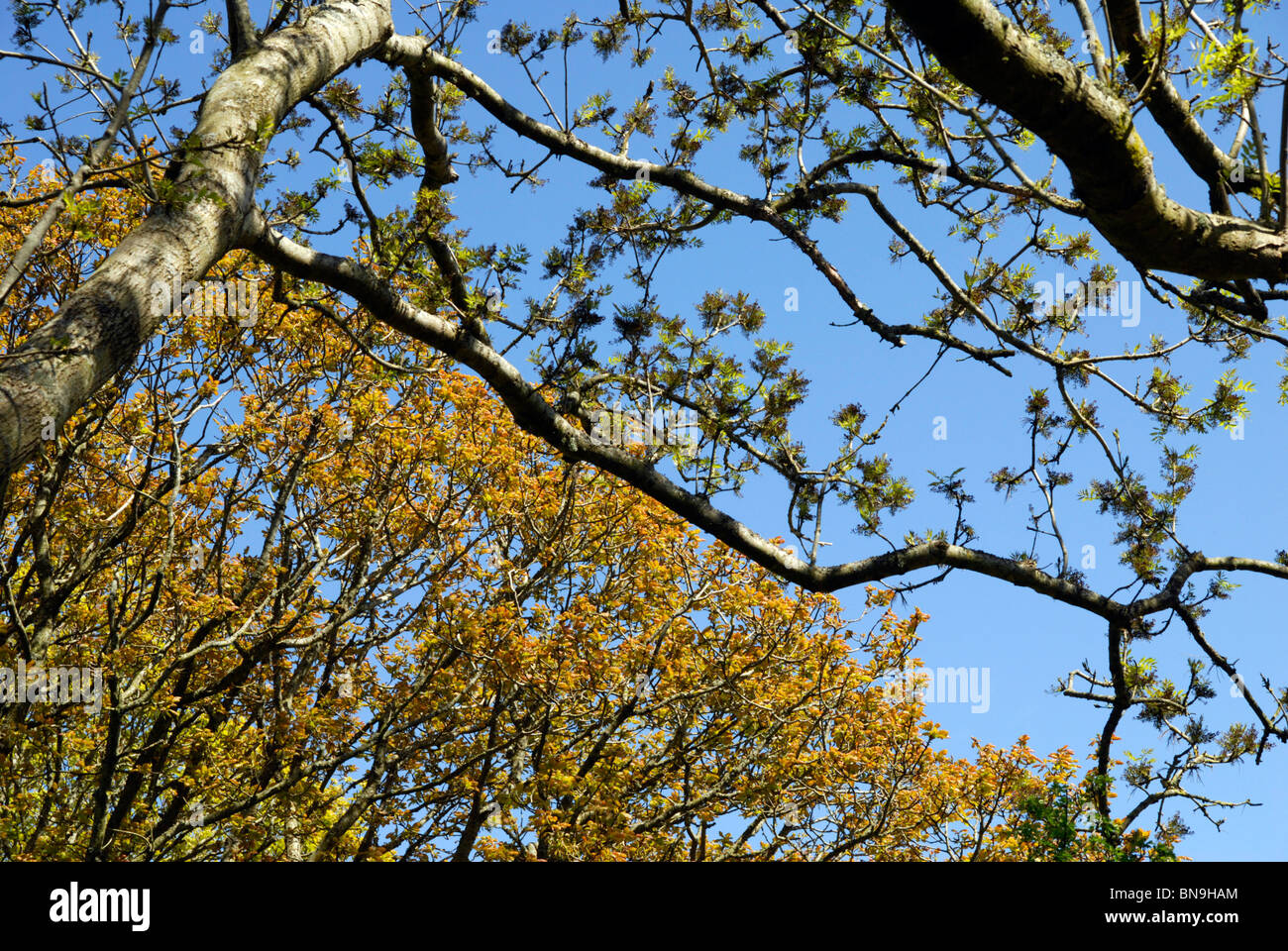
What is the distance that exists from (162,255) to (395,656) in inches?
306

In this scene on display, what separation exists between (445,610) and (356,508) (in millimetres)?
1881

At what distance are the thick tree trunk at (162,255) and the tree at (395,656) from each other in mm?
4477

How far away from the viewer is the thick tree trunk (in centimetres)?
259

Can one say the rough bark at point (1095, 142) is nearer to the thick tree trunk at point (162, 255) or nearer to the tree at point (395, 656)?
the thick tree trunk at point (162, 255)

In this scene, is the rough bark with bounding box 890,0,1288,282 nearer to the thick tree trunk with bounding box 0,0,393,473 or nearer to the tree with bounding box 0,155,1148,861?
the thick tree trunk with bounding box 0,0,393,473

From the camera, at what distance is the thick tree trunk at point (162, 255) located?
8.48 feet

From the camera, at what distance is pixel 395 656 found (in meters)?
10.2

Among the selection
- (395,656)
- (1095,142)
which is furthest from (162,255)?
(395,656)

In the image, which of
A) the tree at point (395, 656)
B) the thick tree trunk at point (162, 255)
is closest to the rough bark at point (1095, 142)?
the thick tree trunk at point (162, 255)

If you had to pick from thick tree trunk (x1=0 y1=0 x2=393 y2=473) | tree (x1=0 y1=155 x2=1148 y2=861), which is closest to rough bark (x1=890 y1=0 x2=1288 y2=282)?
thick tree trunk (x1=0 y1=0 x2=393 y2=473)

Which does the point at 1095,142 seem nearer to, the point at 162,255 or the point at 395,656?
the point at 162,255

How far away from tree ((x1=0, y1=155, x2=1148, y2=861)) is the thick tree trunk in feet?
14.7
